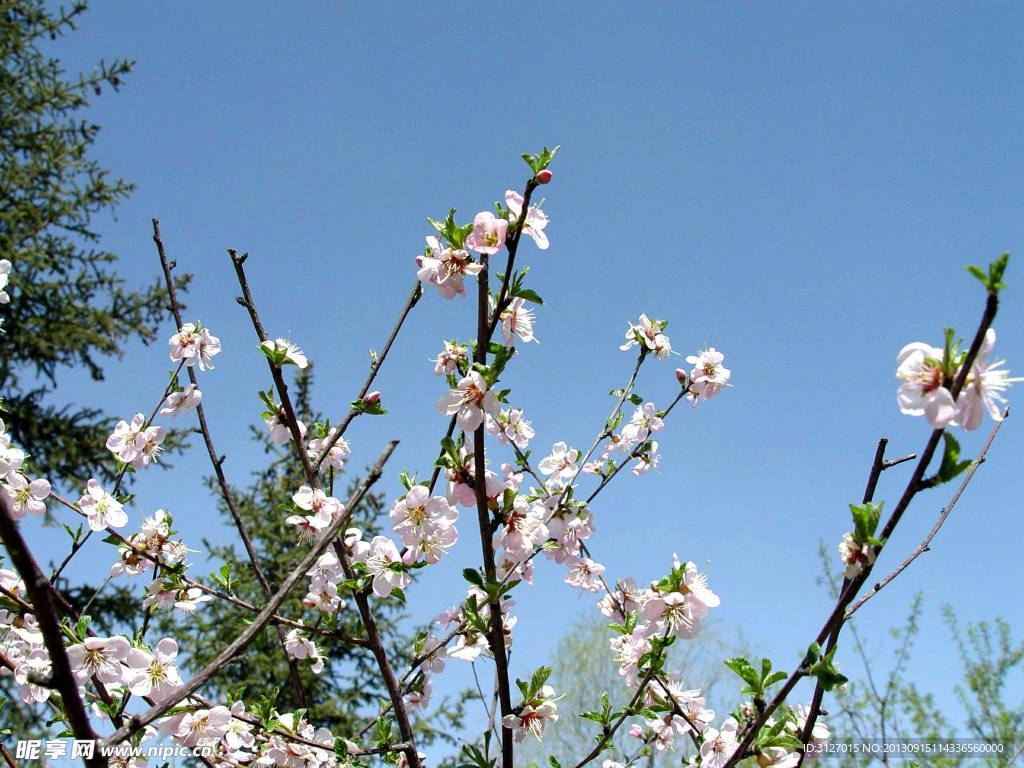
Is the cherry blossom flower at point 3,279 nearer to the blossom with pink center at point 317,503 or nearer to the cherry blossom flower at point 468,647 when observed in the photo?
the blossom with pink center at point 317,503

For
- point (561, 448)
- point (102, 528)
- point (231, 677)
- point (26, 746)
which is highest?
point (231, 677)

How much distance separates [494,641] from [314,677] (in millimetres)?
10195

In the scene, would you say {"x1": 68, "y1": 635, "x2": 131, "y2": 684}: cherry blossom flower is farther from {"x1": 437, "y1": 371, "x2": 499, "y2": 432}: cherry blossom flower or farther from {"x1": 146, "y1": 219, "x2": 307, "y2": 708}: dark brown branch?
{"x1": 437, "y1": 371, "x2": 499, "y2": 432}: cherry blossom flower

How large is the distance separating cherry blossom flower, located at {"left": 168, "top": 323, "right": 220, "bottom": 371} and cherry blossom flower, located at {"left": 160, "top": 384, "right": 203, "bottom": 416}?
0.10 m

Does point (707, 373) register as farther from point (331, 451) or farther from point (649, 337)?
point (331, 451)

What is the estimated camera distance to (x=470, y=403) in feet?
5.63

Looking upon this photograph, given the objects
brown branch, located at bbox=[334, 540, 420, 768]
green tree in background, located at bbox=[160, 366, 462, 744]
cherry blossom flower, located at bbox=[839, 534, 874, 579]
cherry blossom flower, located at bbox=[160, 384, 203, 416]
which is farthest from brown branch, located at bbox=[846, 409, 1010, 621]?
green tree in background, located at bbox=[160, 366, 462, 744]

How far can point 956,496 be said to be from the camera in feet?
5.22

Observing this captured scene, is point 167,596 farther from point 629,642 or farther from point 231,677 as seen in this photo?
point 231,677

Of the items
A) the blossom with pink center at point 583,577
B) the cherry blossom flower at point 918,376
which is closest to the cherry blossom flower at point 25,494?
the blossom with pink center at point 583,577

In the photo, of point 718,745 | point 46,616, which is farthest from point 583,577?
point 46,616

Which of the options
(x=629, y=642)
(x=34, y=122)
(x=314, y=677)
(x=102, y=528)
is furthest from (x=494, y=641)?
(x=34, y=122)

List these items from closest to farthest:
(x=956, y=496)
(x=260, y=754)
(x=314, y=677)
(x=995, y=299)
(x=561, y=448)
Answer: (x=995, y=299) → (x=956, y=496) → (x=260, y=754) → (x=561, y=448) → (x=314, y=677)

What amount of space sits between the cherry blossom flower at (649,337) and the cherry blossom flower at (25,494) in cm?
218
